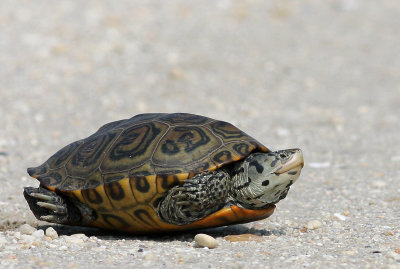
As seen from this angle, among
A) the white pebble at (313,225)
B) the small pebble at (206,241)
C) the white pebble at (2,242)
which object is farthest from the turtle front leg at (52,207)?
the white pebble at (313,225)

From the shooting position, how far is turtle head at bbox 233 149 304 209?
4.38 meters

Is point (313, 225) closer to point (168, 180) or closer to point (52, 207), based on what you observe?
point (168, 180)

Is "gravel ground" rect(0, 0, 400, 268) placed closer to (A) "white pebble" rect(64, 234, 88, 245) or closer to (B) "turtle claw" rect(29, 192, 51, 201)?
(A) "white pebble" rect(64, 234, 88, 245)

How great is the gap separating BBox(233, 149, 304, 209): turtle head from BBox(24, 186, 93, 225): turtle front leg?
119cm

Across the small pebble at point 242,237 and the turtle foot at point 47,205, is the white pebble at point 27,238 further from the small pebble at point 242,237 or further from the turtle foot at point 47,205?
the small pebble at point 242,237

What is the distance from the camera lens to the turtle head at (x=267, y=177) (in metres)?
4.38

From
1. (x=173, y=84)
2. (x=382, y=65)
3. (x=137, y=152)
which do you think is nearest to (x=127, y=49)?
(x=173, y=84)

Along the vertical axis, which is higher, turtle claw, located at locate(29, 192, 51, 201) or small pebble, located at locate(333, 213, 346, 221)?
turtle claw, located at locate(29, 192, 51, 201)

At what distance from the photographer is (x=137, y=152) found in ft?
14.8

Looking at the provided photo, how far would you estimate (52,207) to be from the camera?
462 centimetres

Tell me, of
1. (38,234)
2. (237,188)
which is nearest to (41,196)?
(38,234)

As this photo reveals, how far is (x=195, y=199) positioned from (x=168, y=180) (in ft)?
0.73

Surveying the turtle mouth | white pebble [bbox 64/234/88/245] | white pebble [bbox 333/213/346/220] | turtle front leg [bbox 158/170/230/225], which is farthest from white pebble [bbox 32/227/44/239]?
white pebble [bbox 333/213/346/220]

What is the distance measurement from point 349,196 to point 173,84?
18.4 ft
